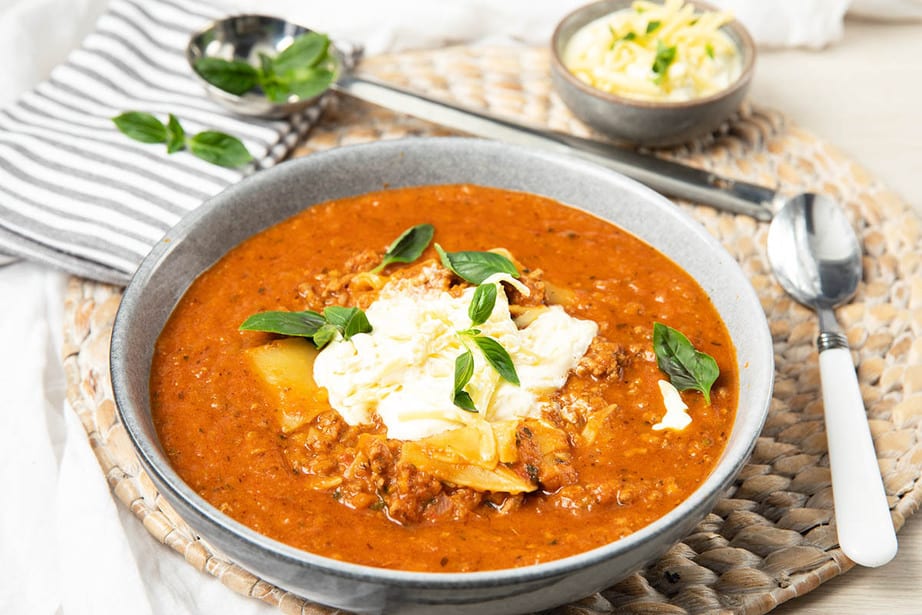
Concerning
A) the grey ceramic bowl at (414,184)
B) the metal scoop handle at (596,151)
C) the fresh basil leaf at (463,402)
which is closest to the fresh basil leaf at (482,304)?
the fresh basil leaf at (463,402)

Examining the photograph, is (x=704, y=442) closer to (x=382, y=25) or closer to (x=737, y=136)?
(x=737, y=136)

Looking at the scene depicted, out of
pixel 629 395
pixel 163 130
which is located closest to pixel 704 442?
pixel 629 395

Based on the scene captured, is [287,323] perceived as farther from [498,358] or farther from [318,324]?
[498,358]

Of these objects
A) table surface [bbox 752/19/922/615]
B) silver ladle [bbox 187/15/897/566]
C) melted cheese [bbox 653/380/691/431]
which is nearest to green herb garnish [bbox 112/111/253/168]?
silver ladle [bbox 187/15/897/566]

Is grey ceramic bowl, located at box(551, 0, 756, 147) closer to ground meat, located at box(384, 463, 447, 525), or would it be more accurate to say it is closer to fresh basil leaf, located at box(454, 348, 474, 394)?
fresh basil leaf, located at box(454, 348, 474, 394)

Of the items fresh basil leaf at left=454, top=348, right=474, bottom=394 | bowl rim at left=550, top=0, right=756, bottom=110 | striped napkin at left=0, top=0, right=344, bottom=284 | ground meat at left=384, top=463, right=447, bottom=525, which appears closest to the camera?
ground meat at left=384, top=463, right=447, bottom=525

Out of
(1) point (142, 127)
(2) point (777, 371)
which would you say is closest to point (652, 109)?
(2) point (777, 371)
